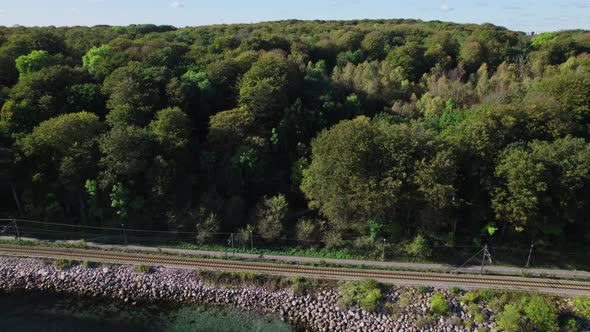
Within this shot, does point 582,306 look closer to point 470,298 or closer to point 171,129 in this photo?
point 470,298

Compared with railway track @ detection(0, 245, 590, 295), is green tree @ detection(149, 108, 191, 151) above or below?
above

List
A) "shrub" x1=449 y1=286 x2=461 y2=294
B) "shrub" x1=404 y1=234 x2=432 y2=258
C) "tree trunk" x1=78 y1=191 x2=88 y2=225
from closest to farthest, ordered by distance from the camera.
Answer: "shrub" x1=449 y1=286 x2=461 y2=294 < "shrub" x1=404 y1=234 x2=432 y2=258 < "tree trunk" x1=78 y1=191 x2=88 y2=225

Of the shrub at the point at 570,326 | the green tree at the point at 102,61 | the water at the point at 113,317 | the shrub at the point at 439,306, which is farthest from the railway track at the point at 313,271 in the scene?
the green tree at the point at 102,61

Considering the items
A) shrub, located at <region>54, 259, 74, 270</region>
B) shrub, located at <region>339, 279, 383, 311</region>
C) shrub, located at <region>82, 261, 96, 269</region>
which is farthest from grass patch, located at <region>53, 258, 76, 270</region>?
shrub, located at <region>339, 279, 383, 311</region>

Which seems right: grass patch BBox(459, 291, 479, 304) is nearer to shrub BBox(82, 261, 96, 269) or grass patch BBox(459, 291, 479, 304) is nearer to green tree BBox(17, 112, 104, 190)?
shrub BBox(82, 261, 96, 269)

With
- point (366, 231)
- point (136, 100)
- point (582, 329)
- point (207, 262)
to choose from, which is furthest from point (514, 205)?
point (136, 100)

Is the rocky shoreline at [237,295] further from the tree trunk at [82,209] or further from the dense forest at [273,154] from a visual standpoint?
the tree trunk at [82,209]

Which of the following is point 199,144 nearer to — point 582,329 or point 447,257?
point 447,257
